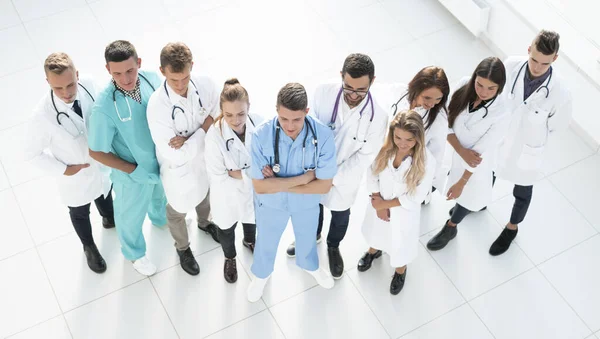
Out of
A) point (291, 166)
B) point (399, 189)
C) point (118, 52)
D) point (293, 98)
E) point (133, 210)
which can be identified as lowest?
point (133, 210)

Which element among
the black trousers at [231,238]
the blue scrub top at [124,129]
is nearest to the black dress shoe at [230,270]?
the black trousers at [231,238]

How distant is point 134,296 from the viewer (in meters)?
3.76

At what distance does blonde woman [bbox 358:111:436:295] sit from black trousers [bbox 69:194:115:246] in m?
1.48

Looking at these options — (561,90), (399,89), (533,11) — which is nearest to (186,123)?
(399,89)

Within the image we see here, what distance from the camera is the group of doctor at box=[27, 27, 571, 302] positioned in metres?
3.06

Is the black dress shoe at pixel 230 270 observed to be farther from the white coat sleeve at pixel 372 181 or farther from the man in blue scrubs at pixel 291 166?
the white coat sleeve at pixel 372 181

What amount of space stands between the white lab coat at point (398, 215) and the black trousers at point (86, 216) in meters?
1.48

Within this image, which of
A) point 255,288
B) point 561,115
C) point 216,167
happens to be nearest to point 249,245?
point 255,288

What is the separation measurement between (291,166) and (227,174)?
345mm

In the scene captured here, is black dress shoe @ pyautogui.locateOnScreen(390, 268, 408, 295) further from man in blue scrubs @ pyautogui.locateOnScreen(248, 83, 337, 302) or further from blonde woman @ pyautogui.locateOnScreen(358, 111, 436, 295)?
man in blue scrubs @ pyautogui.locateOnScreen(248, 83, 337, 302)

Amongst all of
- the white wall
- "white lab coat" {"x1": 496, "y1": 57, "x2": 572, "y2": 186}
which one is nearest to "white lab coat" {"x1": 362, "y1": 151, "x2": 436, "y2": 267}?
"white lab coat" {"x1": 496, "y1": 57, "x2": 572, "y2": 186}

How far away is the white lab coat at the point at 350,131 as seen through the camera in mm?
3197

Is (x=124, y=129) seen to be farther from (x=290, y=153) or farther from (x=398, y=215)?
(x=398, y=215)

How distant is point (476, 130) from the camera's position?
133 inches
